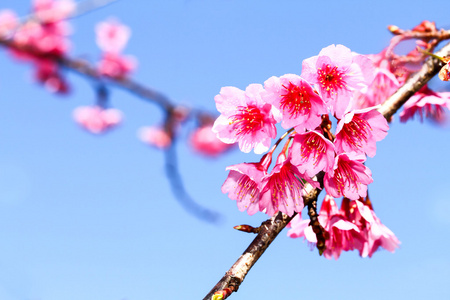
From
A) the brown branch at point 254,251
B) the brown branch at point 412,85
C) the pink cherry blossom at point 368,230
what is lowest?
the brown branch at point 254,251

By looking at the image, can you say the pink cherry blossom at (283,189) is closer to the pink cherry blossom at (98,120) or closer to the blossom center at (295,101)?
the blossom center at (295,101)

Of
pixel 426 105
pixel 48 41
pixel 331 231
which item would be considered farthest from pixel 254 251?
pixel 48 41

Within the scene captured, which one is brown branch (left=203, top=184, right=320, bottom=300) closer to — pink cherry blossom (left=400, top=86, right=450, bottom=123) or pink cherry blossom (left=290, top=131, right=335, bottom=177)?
pink cherry blossom (left=290, top=131, right=335, bottom=177)

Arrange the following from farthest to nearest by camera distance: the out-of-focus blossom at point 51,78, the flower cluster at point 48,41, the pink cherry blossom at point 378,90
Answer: the out-of-focus blossom at point 51,78
the flower cluster at point 48,41
the pink cherry blossom at point 378,90

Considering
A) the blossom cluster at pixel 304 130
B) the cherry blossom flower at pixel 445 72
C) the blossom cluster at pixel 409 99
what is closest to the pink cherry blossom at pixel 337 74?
the blossom cluster at pixel 304 130

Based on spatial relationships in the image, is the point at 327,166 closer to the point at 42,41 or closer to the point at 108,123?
the point at 42,41

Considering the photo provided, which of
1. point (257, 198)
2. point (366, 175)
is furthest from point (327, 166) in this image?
point (257, 198)

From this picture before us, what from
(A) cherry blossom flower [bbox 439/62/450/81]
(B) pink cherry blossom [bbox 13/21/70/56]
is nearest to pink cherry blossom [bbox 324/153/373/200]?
(A) cherry blossom flower [bbox 439/62/450/81]
